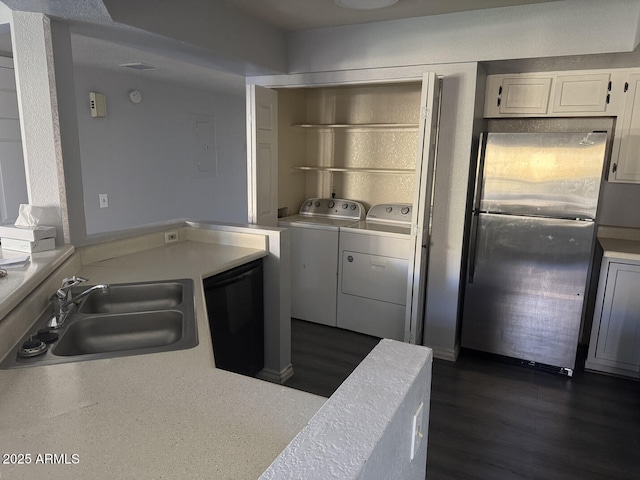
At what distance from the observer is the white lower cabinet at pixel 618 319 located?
2758 mm

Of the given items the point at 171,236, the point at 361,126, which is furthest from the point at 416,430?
the point at 361,126

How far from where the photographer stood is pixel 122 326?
5.51 feet

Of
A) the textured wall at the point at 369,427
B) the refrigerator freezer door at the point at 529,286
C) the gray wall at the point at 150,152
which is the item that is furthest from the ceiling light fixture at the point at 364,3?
the gray wall at the point at 150,152

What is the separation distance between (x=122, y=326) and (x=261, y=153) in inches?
76.4

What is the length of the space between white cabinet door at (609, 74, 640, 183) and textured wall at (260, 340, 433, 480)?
2.71 m

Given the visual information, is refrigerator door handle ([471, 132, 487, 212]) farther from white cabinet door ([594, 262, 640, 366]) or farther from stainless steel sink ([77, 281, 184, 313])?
stainless steel sink ([77, 281, 184, 313])

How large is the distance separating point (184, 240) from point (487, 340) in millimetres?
2230

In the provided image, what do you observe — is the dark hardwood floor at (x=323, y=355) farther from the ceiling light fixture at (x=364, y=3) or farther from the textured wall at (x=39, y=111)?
the ceiling light fixture at (x=364, y=3)

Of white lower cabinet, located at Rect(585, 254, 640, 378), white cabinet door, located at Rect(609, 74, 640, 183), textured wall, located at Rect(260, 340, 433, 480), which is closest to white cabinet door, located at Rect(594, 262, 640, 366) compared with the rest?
white lower cabinet, located at Rect(585, 254, 640, 378)

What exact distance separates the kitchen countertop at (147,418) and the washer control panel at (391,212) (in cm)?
266

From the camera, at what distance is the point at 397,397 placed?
32.8 inches

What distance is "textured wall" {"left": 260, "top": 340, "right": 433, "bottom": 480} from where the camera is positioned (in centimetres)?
65

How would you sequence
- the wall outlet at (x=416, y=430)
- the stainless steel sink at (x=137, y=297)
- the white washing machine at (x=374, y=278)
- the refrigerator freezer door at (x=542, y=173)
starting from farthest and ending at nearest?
1. the white washing machine at (x=374, y=278)
2. the refrigerator freezer door at (x=542, y=173)
3. the stainless steel sink at (x=137, y=297)
4. the wall outlet at (x=416, y=430)

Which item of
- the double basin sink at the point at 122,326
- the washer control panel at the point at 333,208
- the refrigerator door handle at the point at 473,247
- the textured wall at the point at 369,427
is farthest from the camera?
the washer control panel at the point at 333,208
